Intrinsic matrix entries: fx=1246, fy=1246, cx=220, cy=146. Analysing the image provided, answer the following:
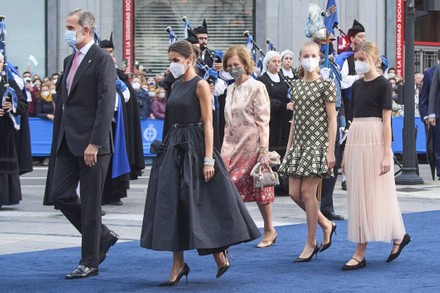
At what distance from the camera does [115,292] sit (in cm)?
869

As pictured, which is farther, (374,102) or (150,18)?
(150,18)

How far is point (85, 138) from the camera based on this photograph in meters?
9.31

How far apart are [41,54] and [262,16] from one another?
5568 millimetres

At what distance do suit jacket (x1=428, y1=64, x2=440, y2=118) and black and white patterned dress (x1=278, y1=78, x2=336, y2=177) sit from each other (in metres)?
7.93

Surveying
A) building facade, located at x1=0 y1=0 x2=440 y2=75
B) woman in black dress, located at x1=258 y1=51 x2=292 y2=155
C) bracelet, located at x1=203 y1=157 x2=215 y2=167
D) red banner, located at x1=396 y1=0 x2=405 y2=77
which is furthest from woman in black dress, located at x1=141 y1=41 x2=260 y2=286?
red banner, located at x1=396 y1=0 x2=405 y2=77

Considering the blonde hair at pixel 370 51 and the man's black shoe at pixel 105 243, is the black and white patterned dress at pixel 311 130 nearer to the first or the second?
the blonde hair at pixel 370 51

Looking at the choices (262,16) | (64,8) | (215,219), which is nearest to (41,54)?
(64,8)

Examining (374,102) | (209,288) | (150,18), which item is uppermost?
(150,18)

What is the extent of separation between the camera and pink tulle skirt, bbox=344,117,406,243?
9922 millimetres

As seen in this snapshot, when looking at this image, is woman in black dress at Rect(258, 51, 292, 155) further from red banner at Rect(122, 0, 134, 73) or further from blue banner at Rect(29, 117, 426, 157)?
red banner at Rect(122, 0, 134, 73)

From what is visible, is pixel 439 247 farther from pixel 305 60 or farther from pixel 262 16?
pixel 262 16

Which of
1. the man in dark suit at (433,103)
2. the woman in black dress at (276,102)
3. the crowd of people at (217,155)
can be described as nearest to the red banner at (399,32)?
the man in dark suit at (433,103)

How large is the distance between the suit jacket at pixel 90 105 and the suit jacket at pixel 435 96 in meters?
9.32

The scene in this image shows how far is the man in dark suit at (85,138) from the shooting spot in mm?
9320
